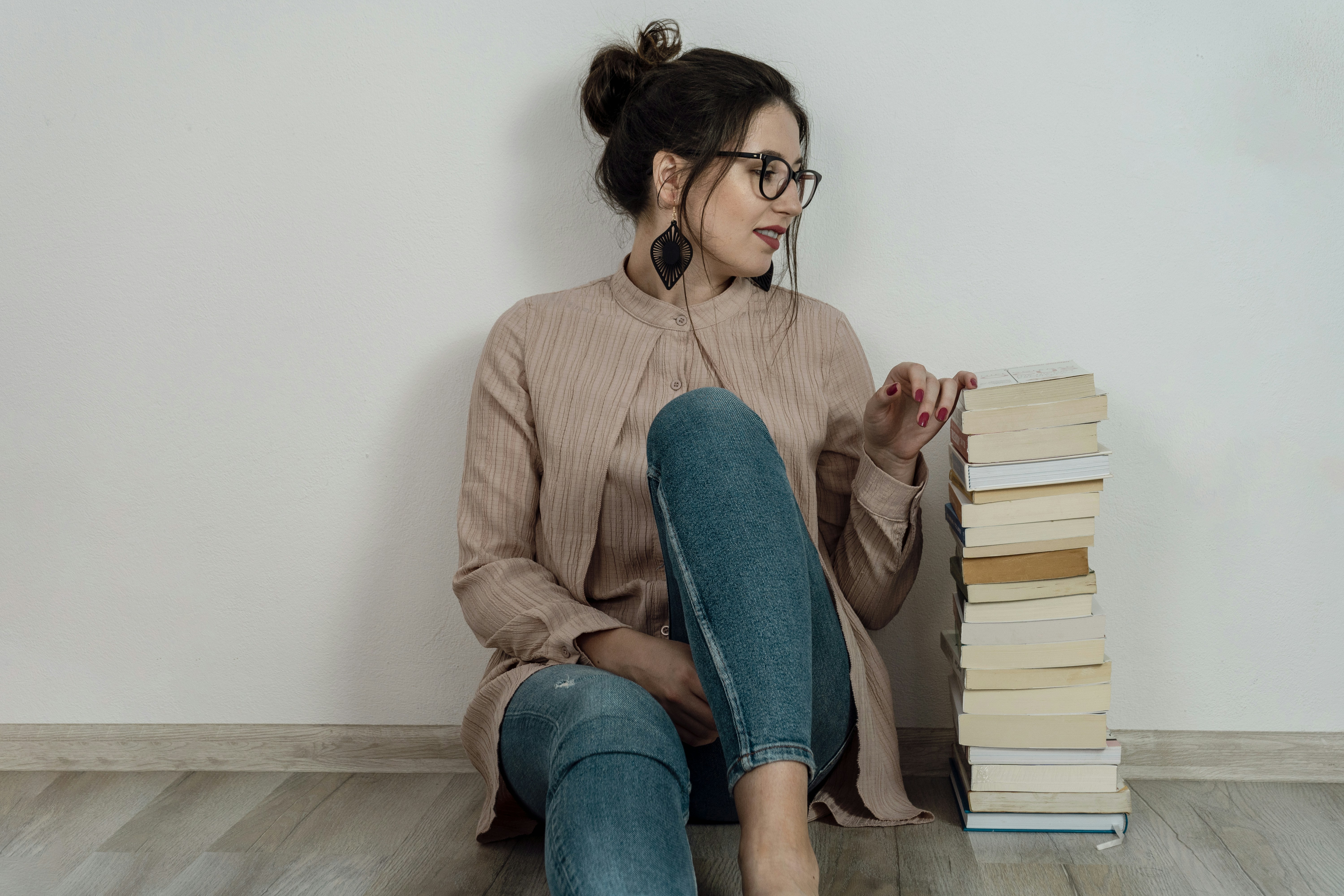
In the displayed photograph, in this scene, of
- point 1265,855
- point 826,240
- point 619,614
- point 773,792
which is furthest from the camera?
Answer: point 826,240

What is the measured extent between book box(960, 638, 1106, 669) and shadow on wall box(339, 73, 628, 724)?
2.59ft

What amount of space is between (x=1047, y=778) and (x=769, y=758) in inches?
21.2

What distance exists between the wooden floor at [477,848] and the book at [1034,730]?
12 centimetres

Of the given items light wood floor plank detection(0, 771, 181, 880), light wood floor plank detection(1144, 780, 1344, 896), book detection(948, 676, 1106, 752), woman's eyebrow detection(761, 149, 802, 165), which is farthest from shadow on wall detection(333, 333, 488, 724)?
light wood floor plank detection(1144, 780, 1344, 896)

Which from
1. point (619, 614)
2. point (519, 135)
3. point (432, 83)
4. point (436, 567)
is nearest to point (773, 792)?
point (619, 614)

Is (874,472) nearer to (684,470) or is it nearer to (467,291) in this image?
(684,470)

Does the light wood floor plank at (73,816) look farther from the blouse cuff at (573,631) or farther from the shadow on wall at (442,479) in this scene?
the blouse cuff at (573,631)

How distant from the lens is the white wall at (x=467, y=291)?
1.37m

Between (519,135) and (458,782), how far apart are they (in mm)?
1013

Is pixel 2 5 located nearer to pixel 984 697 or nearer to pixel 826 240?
pixel 826 240

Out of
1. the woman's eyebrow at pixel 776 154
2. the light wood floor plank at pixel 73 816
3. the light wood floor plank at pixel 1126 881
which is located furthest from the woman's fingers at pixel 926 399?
the light wood floor plank at pixel 73 816

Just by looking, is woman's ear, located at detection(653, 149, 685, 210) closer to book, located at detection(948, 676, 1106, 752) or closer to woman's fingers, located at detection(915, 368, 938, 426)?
woman's fingers, located at detection(915, 368, 938, 426)

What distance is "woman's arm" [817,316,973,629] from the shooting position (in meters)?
1.18

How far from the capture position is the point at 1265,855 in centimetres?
115
